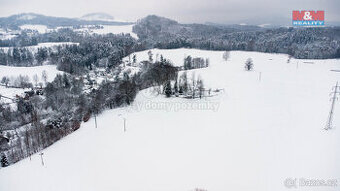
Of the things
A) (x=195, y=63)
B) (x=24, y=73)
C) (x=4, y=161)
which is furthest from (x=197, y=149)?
(x=24, y=73)

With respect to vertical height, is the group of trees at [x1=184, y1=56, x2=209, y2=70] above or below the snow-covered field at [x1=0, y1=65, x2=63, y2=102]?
above

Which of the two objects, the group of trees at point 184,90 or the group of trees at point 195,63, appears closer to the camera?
the group of trees at point 184,90

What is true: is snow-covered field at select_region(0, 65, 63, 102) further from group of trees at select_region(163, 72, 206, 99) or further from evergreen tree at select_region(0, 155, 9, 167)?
group of trees at select_region(163, 72, 206, 99)

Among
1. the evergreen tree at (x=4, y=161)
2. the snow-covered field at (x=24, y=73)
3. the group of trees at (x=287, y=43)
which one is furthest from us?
the group of trees at (x=287, y=43)

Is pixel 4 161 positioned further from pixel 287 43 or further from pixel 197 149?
pixel 287 43

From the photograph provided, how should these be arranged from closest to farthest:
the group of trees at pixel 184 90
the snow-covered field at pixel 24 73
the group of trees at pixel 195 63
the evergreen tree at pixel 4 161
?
the evergreen tree at pixel 4 161 → the group of trees at pixel 184 90 → the snow-covered field at pixel 24 73 → the group of trees at pixel 195 63

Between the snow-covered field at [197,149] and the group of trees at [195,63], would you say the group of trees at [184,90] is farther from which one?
the group of trees at [195,63]

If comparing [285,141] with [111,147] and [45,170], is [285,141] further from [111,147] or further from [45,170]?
[45,170]

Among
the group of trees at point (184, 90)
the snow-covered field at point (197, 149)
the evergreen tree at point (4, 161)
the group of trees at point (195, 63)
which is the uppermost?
the group of trees at point (195, 63)

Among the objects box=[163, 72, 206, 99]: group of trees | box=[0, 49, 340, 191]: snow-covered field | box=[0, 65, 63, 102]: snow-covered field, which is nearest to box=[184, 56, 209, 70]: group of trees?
box=[163, 72, 206, 99]: group of trees

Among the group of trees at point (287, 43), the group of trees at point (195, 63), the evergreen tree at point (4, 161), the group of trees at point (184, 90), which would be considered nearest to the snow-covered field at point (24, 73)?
the evergreen tree at point (4, 161)
